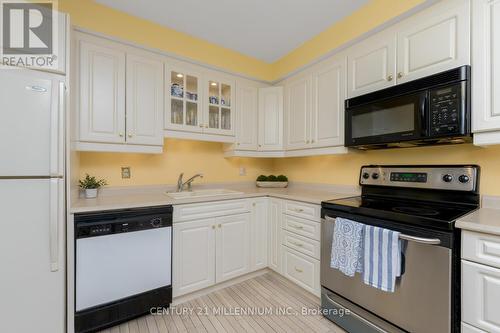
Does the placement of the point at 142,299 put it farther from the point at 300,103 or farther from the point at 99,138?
the point at 300,103

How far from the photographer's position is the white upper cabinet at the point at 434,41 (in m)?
1.32

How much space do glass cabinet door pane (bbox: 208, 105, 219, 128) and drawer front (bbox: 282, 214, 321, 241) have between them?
4.04 ft

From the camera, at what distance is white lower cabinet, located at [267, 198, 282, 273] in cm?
231

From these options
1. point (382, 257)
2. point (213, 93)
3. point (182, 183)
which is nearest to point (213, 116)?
point (213, 93)

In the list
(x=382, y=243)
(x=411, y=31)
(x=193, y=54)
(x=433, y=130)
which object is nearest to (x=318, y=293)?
(x=382, y=243)

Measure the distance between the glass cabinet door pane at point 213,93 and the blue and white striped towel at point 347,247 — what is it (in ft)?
5.63

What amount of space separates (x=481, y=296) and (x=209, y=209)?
5.90 ft

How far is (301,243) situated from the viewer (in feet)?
6.75

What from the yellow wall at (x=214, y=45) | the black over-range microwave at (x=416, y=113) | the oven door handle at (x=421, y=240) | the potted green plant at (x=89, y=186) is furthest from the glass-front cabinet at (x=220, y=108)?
the oven door handle at (x=421, y=240)

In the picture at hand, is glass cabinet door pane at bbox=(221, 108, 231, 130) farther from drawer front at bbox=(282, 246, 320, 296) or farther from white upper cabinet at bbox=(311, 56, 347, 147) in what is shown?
drawer front at bbox=(282, 246, 320, 296)

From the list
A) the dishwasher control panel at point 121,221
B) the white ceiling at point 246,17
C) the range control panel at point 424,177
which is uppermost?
the white ceiling at point 246,17

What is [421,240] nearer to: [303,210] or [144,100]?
[303,210]

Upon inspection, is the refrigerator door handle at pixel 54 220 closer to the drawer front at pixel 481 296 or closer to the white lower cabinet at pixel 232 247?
the white lower cabinet at pixel 232 247

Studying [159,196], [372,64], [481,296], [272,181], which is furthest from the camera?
[272,181]
